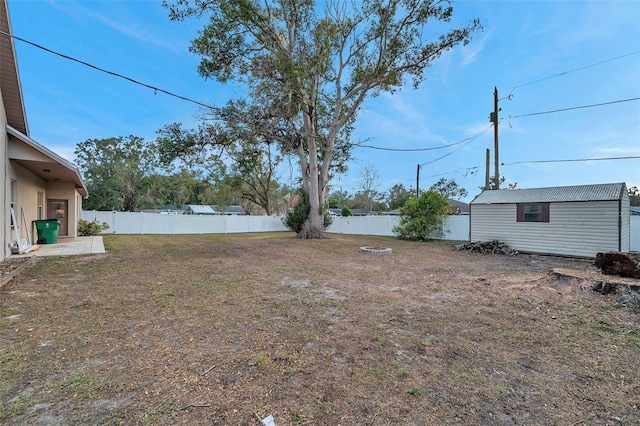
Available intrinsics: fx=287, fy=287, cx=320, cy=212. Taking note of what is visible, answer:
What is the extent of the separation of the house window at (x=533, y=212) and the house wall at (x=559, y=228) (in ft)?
0.46

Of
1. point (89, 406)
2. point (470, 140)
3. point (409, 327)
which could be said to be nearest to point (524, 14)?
point (470, 140)

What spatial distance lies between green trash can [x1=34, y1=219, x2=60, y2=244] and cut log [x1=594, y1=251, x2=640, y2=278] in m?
16.6

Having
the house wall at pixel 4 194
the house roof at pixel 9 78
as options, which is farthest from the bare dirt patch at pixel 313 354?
the house roof at pixel 9 78

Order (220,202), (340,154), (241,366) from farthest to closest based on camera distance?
1. (220,202)
2. (340,154)
3. (241,366)

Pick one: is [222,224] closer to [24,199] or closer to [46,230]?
[46,230]

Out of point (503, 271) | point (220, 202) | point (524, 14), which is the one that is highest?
point (524, 14)

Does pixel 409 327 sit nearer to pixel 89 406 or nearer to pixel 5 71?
pixel 89 406

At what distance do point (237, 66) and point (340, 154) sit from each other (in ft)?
26.2

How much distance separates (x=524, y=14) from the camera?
9.89 m

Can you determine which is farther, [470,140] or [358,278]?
[470,140]

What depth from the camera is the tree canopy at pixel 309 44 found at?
12352 mm

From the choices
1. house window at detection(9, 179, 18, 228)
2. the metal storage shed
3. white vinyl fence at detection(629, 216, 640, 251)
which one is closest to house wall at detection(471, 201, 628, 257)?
the metal storage shed

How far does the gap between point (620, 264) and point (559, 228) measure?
546 cm

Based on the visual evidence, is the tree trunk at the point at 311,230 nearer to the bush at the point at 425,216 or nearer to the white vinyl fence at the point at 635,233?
the bush at the point at 425,216
